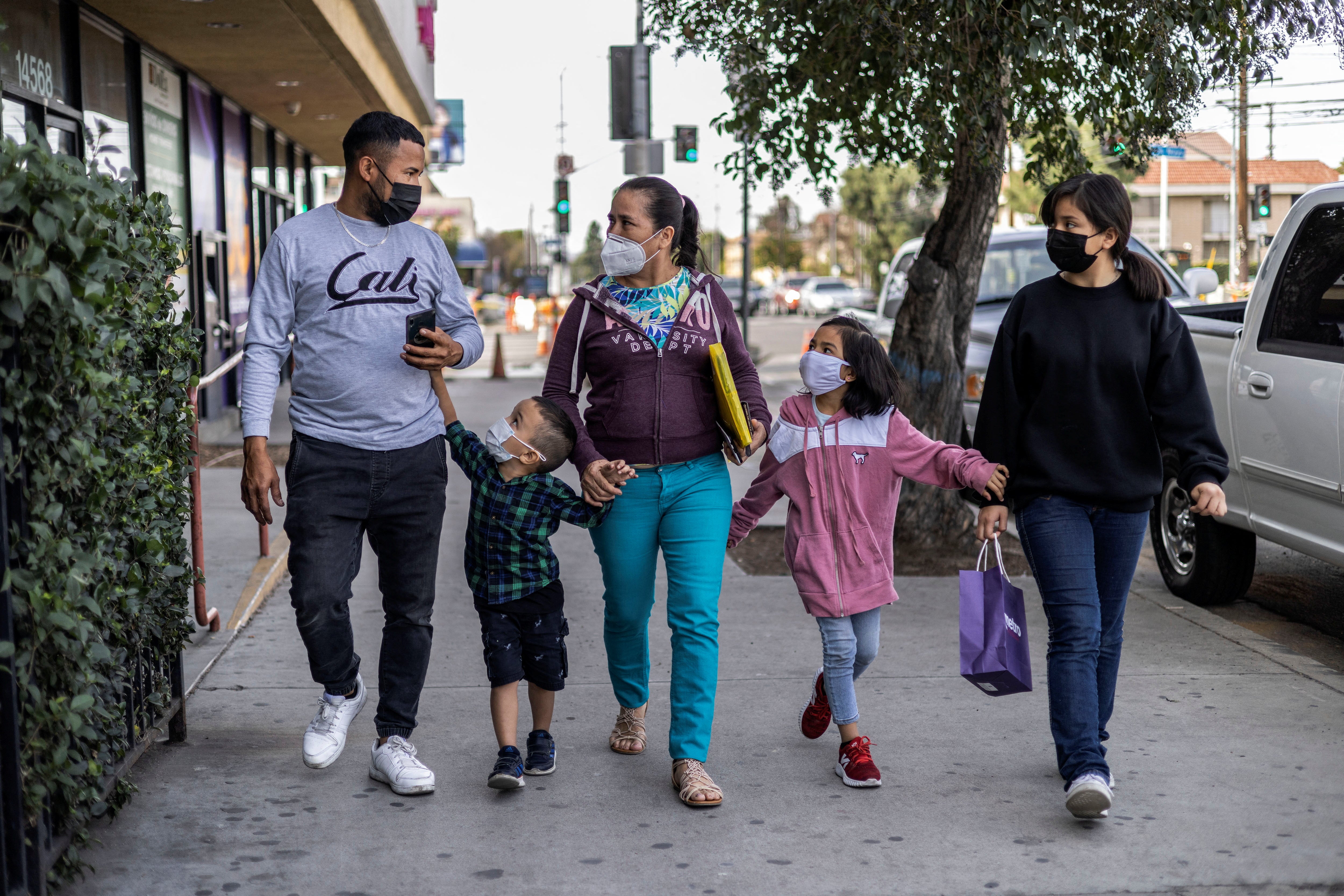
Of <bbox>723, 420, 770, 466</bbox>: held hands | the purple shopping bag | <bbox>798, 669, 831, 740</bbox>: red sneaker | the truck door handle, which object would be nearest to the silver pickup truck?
the truck door handle

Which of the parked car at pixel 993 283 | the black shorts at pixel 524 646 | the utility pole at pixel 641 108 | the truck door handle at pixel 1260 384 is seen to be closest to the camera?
the black shorts at pixel 524 646

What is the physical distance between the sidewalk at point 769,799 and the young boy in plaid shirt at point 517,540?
0.31 metres

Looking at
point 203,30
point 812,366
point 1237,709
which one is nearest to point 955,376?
point 1237,709

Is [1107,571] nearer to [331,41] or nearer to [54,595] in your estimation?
[54,595]

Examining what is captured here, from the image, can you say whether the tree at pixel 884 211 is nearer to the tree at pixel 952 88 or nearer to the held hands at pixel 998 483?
the tree at pixel 952 88

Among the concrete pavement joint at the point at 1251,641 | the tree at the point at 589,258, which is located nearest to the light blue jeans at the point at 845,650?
the concrete pavement joint at the point at 1251,641

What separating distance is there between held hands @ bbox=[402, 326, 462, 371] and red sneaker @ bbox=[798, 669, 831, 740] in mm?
1578

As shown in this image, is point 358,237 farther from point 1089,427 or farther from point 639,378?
point 1089,427

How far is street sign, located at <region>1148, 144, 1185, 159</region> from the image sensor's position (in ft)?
25.3

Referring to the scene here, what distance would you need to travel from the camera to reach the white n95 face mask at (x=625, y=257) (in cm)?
402

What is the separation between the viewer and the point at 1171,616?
645cm

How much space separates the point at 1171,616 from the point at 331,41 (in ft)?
26.8

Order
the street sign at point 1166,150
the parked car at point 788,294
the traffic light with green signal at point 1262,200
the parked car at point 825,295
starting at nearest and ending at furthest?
1. the street sign at point 1166,150
2. the traffic light with green signal at point 1262,200
3. the parked car at point 788,294
4. the parked car at point 825,295

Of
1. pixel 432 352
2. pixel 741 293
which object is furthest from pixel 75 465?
pixel 741 293
